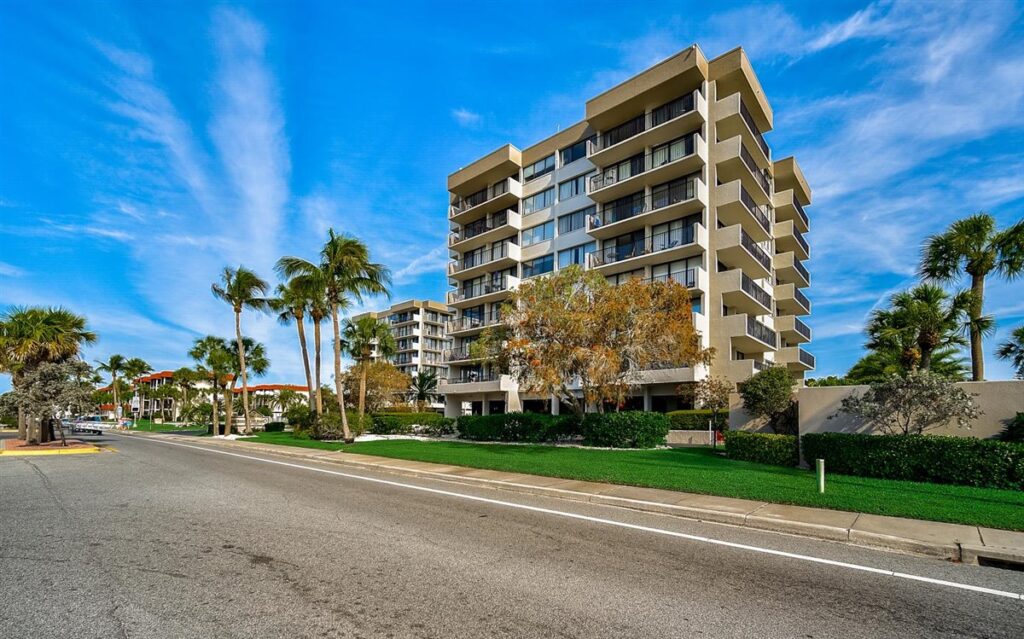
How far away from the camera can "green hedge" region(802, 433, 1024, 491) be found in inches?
443

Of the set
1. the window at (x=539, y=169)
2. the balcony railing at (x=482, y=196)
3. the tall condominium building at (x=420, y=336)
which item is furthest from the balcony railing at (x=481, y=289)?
the tall condominium building at (x=420, y=336)

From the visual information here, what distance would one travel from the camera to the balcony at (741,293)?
33.4 m

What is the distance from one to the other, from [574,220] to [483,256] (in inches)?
416

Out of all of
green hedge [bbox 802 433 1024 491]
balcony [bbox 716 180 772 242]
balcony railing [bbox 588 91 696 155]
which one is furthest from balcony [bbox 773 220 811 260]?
green hedge [bbox 802 433 1024 491]

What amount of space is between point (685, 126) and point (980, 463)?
92.1ft

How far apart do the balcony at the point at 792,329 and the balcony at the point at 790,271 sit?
3600 millimetres

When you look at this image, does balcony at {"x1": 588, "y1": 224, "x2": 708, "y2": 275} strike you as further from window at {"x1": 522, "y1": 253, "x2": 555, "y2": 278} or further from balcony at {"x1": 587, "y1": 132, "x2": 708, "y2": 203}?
window at {"x1": 522, "y1": 253, "x2": 555, "y2": 278}

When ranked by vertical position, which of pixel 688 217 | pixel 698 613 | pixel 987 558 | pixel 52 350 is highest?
pixel 688 217

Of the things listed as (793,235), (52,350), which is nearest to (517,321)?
(52,350)

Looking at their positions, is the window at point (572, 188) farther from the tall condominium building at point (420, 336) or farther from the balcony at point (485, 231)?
the tall condominium building at point (420, 336)

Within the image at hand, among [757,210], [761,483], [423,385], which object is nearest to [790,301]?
[757,210]

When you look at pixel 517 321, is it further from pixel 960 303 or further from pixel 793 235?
pixel 793 235

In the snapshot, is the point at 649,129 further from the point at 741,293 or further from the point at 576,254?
the point at 741,293

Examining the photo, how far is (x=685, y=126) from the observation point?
115 feet
